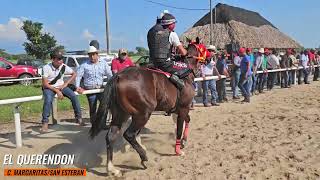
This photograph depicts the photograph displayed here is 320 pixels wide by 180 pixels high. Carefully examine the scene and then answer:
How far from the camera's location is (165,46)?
6238 millimetres

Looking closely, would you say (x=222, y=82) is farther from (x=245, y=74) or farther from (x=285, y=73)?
(x=285, y=73)

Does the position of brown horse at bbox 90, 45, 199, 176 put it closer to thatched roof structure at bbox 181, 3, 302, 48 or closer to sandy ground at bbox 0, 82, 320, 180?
sandy ground at bbox 0, 82, 320, 180

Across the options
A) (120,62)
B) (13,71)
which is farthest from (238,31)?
(120,62)

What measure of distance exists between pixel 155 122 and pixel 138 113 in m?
3.59

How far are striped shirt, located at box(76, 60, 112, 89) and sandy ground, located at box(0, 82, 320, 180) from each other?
1.07 meters

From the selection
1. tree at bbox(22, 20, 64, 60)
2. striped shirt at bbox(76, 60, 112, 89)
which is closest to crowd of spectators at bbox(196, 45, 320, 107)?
striped shirt at bbox(76, 60, 112, 89)

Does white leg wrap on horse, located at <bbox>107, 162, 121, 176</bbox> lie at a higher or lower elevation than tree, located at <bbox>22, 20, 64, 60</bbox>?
lower

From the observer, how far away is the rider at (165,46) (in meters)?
6.20

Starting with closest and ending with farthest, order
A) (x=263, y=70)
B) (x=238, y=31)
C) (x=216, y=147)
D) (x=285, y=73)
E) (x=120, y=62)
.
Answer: (x=216, y=147)
(x=120, y=62)
(x=263, y=70)
(x=285, y=73)
(x=238, y=31)

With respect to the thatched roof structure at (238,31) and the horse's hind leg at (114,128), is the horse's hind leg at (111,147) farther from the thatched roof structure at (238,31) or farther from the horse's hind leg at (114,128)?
the thatched roof structure at (238,31)

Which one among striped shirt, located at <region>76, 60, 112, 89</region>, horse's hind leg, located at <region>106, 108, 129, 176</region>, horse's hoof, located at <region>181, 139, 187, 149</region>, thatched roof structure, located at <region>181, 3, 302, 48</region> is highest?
thatched roof structure, located at <region>181, 3, 302, 48</region>

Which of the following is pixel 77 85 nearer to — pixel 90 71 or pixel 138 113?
pixel 90 71

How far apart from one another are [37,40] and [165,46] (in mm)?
38203

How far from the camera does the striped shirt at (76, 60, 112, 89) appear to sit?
25.8 ft
